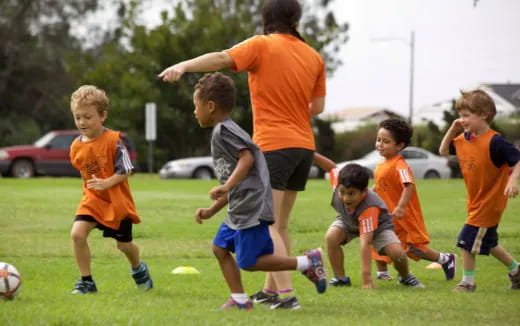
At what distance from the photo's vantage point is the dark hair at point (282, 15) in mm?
6406

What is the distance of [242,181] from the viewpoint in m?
5.84

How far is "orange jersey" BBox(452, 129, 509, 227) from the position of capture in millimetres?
7297

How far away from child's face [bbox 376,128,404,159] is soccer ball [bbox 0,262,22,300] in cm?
319

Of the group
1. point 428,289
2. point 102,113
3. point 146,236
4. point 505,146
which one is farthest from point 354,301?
point 146,236

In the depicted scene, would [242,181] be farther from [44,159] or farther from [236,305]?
[44,159]

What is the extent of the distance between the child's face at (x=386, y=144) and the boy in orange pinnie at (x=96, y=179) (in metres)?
2.21

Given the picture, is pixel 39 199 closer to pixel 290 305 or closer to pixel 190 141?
pixel 290 305

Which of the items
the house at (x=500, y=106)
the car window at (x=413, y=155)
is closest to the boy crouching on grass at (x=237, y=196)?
the house at (x=500, y=106)

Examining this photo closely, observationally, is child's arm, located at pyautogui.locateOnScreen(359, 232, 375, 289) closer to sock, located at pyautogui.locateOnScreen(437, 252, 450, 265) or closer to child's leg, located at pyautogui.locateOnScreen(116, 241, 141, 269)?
sock, located at pyautogui.locateOnScreen(437, 252, 450, 265)

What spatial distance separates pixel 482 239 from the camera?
743cm

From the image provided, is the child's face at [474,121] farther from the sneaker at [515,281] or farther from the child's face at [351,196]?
the sneaker at [515,281]

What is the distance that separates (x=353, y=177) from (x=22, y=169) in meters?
27.4

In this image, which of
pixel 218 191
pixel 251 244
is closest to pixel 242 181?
pixel 218 191

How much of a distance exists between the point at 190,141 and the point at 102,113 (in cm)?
3824
